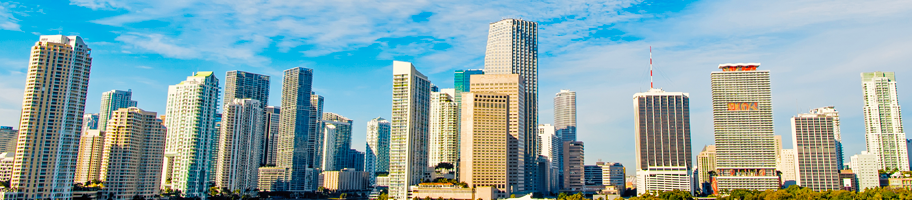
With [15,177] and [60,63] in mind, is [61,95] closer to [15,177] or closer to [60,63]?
[60,63]

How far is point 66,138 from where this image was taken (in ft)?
652

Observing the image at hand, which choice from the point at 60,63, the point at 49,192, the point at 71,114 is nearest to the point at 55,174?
the point at 49,192

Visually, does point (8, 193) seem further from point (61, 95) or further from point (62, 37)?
point (62, 37)

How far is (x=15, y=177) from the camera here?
618 ft

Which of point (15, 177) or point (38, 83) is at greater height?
point (38, 83)

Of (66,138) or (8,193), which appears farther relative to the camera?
(66,138)

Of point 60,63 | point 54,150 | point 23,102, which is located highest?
point 60,63

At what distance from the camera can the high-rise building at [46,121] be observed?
7461 inches

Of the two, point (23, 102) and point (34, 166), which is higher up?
point (23, 102)

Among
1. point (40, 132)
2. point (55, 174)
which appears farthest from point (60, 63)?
point (55, 174)

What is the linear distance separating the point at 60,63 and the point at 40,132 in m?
20.6

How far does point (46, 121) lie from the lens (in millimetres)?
192375

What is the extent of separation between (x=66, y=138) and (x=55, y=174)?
10.8 meters

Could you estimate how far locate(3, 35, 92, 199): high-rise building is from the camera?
622 feet
